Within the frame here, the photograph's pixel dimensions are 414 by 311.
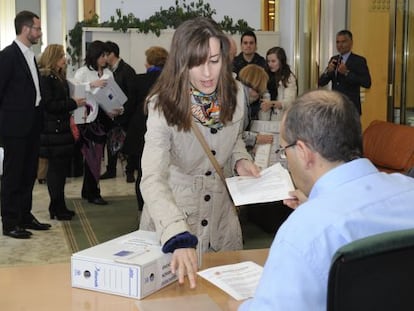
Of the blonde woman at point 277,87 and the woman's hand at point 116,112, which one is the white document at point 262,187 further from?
the woman's hand at point 116,112

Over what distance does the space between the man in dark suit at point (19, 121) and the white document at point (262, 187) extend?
314cm

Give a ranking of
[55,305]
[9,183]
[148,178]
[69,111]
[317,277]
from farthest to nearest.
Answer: [69,111] < [9,183] < [148,178] < [55,305] < [317,277]

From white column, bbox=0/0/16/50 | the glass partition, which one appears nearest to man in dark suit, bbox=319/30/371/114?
the glass partition

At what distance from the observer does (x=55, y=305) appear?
187cm

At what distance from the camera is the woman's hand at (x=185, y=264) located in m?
1.98

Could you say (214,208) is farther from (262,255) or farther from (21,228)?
(21,228)

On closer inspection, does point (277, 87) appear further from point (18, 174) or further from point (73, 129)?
point (18, 174)

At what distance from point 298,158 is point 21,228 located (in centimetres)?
444

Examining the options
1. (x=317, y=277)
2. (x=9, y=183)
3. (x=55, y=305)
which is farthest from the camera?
(x=9, y=183)

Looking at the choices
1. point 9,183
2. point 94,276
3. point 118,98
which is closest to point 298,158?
point 94,276

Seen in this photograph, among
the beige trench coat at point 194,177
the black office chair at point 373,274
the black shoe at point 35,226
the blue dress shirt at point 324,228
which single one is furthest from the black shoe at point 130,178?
the black office chair at point 373,274

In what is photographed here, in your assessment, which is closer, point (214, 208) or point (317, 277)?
point (317, 277)

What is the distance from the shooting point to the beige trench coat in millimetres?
A: 2303

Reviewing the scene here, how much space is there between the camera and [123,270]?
→ 1.94m
